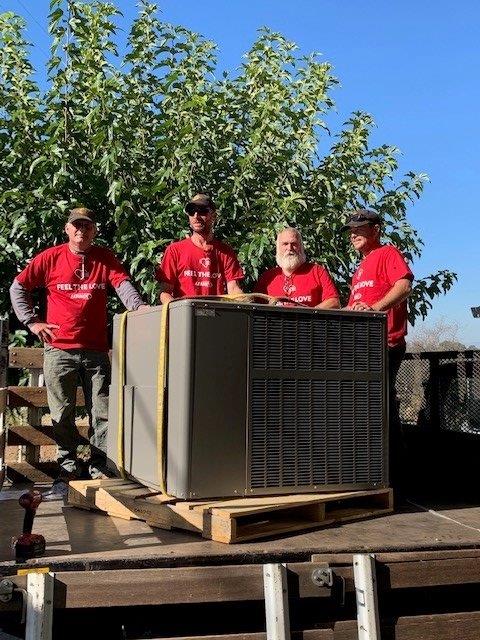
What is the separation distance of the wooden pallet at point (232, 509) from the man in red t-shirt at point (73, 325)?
845 mm

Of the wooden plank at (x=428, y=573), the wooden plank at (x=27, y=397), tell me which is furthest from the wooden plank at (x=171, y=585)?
the wooden plank at (x=27, y=397)

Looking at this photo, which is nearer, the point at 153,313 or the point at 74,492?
the point at 153,313

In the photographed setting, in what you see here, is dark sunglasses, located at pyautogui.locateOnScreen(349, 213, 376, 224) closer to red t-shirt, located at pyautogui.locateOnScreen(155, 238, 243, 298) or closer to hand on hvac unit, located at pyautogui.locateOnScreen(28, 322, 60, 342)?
red t-shirt, located at pyautogui.locateOnScreen(155, 238, 243, 298)

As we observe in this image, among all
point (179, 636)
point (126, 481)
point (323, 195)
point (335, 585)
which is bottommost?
point (179, 636)

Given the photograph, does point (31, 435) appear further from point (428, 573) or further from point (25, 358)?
point (428, 573)

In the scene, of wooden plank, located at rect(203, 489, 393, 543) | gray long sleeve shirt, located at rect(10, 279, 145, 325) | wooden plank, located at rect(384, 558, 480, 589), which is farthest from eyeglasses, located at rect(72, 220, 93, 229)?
wooden plank, located at rect(384, 558, 480, 589)

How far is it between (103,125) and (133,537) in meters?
4.42

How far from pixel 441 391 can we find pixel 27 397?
2874mm

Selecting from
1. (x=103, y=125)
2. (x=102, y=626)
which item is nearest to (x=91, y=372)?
(x=102, y=626)

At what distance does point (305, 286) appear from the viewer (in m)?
4.93

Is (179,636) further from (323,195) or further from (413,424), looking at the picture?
(323,195)

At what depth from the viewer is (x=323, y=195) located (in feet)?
25.6

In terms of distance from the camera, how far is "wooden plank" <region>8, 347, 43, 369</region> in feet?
18.6

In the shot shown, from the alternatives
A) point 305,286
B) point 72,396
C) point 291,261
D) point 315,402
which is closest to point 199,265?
point 291,261
